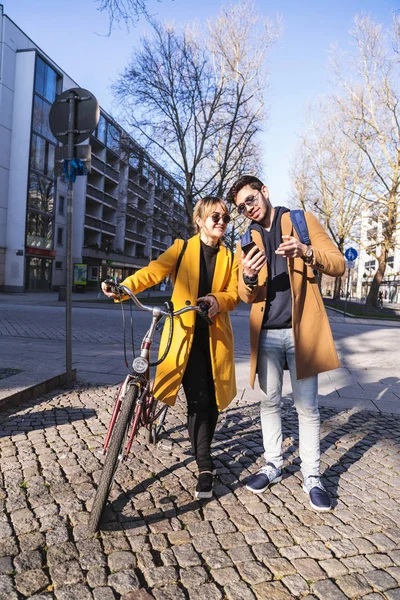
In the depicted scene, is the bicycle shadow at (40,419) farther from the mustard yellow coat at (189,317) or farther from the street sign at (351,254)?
the street sign at (351,254)

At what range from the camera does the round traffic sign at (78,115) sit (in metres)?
5.21

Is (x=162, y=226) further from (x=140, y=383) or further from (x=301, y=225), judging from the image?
(x=140, y=383)

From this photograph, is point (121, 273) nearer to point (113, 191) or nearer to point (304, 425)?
point (113, 191)

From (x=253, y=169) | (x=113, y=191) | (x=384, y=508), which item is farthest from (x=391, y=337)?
(x=113, y=191)

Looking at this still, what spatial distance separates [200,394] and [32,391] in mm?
2634

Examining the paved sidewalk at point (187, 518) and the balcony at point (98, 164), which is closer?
the paved sidewalk at point (187, 518)

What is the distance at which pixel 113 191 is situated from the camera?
53594 mm

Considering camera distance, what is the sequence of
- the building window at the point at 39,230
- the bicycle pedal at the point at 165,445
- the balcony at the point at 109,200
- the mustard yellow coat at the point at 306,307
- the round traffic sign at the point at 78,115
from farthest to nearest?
the balcony at the point at 109,200, the building window at the point at 39,230, the round traffic sign at the point at 78,115, the bicycle pedal at the point at 165,445, the mustard yellow coat at the point at 306,307

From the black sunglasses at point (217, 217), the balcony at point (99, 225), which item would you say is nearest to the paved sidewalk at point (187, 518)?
the black sunglasses at point (217, 217)

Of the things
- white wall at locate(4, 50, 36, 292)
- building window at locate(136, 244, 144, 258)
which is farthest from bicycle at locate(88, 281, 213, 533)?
building window at locate(136, 244, 144, 258)

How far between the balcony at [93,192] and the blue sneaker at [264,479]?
45.3 m

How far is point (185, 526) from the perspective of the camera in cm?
257

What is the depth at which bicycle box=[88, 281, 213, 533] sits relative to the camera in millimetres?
2467

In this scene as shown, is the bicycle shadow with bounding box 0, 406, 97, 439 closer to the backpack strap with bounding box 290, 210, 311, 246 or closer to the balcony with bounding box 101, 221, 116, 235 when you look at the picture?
the backpack strap with bounding box 290, 210, 311, 246
